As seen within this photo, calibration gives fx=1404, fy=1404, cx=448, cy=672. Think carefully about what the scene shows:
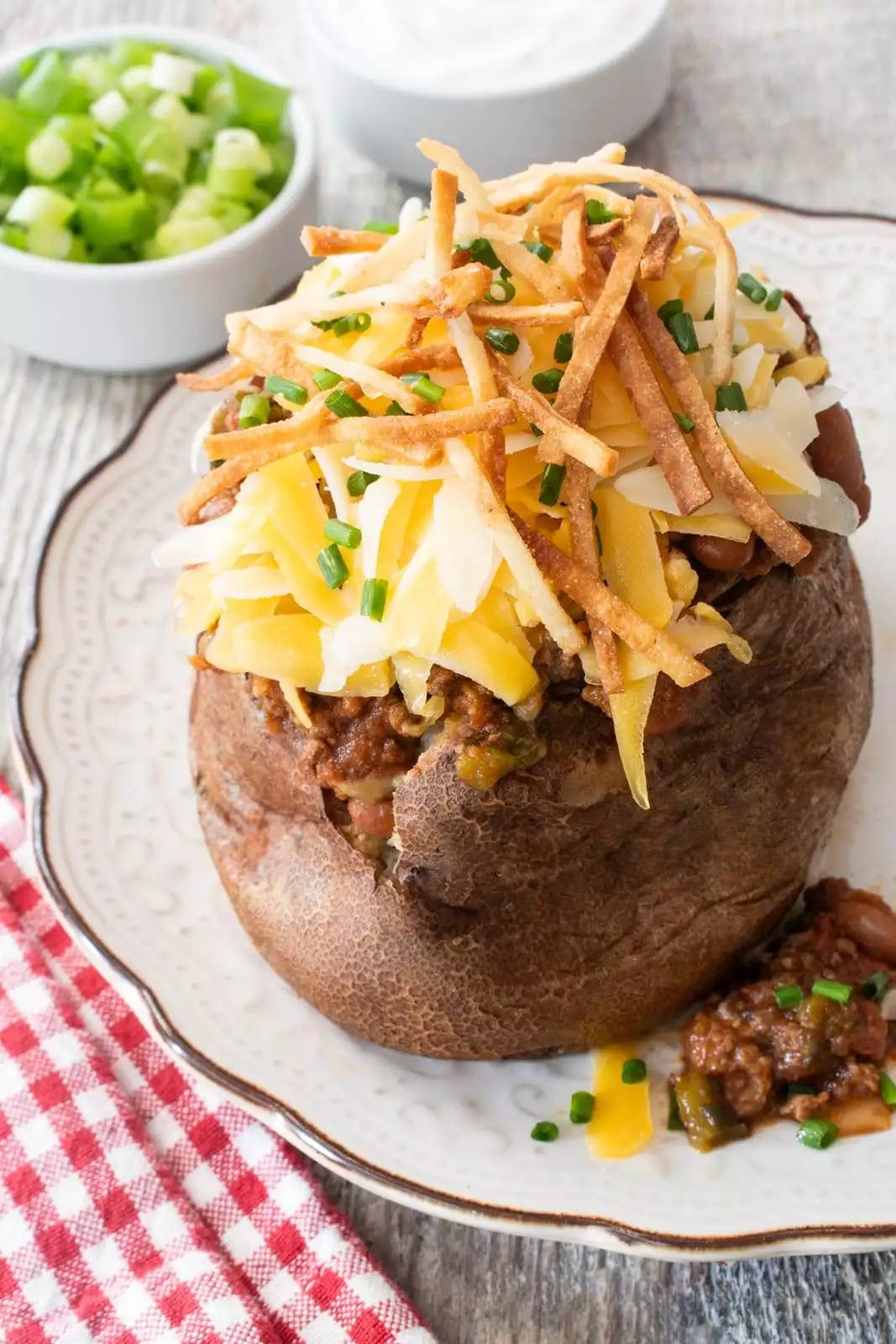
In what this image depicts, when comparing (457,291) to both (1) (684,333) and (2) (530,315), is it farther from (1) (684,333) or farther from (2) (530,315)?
(1) (684,333)

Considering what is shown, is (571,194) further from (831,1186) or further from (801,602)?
(831,1186)

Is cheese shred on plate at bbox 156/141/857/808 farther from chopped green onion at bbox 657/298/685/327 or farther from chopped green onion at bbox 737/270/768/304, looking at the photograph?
chopped green onion at bbox 737/270/768/304

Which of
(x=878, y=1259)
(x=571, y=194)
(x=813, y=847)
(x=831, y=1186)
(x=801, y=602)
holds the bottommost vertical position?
(x=878, y=1259)

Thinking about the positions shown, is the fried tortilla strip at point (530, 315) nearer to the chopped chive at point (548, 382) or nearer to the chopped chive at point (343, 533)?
the chopped chive at point (548, 382)

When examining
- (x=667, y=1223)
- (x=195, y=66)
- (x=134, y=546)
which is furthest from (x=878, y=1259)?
(x=195, y=66)

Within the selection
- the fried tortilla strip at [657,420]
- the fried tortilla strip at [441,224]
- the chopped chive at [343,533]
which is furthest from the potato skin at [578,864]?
the fried tortilla strip at [441,224]

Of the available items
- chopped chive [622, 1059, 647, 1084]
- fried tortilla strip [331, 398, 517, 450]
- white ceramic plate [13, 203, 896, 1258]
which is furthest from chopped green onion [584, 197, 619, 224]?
chopped chive [622, 1059, 647, 1084]

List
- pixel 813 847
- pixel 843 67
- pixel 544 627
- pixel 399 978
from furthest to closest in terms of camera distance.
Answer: pixel 843 67
pixel 813 847
pixel 399 978
pixel 544 627
